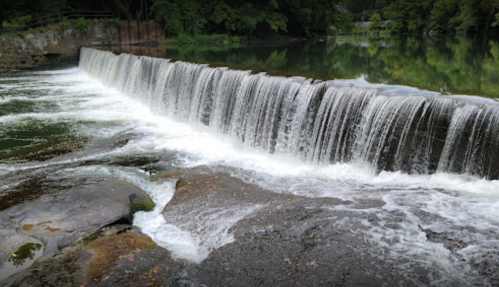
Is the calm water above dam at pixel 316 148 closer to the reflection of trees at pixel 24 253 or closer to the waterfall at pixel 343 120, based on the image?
the waterfall at pixel 343 120

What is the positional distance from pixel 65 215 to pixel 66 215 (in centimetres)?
1

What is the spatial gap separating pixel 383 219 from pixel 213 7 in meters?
29.7

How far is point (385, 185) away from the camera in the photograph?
6.50 metres

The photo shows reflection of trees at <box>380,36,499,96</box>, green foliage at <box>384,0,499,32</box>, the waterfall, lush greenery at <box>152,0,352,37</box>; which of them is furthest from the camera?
green foliage at <box>384,0,499,32</box>

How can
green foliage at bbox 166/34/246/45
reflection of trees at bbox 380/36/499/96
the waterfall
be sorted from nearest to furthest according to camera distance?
the waterfall → reflection of trees at bbox 380/36/499/96 → green foliage at bbox 166/34/246/45

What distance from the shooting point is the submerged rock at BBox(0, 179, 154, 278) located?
16.0 feet

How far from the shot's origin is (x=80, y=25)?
26.0 metres

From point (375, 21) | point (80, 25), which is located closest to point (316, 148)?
point (80, 25)

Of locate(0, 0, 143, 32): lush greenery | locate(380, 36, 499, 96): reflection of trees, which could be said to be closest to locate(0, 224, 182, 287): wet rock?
locate(380, 36, 499, 96): reflection of trees

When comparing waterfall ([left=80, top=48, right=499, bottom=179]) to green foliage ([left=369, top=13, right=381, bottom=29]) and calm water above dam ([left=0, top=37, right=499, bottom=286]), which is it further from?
green foliage ([left=369, top=13, right=381, bottom=29])

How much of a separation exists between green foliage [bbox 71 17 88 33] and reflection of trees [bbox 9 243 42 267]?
24291mm

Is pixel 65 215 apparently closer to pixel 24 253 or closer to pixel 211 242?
pixel 24 253

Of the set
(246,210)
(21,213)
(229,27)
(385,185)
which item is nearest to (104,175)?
(21,213)

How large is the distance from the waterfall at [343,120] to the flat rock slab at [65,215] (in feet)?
11.9
